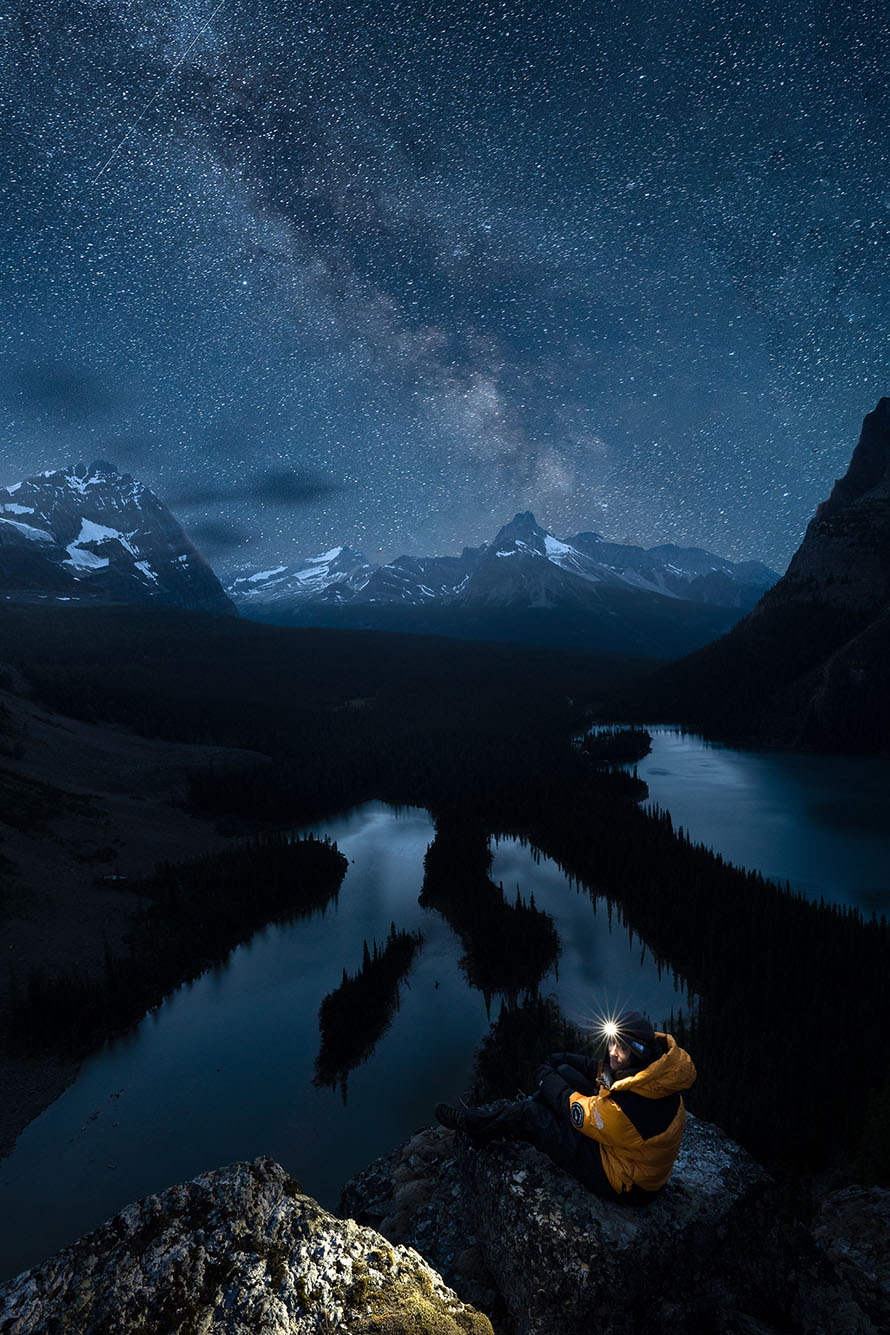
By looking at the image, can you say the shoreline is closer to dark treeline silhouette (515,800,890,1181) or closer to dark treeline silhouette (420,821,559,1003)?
dark treeline silhouette (420,821,559,1003)

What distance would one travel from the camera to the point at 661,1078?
5.79m

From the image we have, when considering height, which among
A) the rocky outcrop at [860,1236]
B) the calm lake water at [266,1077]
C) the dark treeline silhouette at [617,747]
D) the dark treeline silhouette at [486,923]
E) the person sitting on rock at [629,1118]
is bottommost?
the calm lake water at [266,1077]

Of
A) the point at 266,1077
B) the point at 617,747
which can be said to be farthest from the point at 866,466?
the point at 266,1077

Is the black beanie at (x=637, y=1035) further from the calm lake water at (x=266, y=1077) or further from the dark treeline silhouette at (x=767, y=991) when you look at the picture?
the calm lake water at (x=266, y=1077)

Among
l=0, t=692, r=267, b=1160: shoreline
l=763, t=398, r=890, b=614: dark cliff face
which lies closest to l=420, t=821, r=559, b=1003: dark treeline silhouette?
l=0, t=692, r=267, b=1160: shoreline

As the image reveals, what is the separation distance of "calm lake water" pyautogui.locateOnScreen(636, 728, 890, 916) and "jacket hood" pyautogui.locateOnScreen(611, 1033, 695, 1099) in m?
35.8

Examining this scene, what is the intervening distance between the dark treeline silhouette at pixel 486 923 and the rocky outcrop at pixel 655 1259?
1821 cm

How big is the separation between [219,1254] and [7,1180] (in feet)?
52.4

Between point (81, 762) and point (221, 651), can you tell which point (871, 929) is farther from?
point (221, 651)

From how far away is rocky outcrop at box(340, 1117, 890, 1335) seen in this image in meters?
5.72

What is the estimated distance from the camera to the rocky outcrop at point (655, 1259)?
5.72 m

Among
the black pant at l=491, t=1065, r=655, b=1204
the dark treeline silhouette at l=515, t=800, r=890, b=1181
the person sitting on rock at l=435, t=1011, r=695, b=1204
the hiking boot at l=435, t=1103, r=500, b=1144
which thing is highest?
the person sitting on rock at l=435, t=1011, r=695, b=1204

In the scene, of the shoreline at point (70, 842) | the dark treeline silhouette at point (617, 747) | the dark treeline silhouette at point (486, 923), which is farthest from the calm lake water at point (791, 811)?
the shoreline at point (70, 842)

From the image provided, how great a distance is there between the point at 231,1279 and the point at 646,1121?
3919 mm
